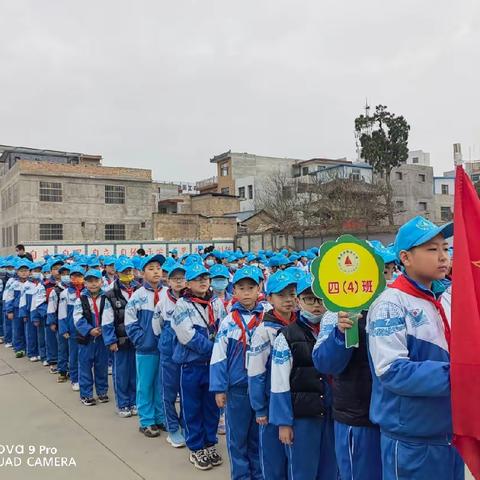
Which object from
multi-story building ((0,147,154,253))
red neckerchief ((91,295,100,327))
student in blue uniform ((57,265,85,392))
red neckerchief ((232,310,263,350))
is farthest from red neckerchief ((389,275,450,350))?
multi-story building ((0,147,154,253))

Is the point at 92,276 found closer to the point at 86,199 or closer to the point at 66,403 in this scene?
the point at 66,403

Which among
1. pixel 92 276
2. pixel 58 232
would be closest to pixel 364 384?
pixel 92 276

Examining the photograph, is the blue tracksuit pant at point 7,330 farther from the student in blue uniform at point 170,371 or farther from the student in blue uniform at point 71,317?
the student in blue uniform at point 170,371

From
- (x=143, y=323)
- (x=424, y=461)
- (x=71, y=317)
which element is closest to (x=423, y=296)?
(x=424, y=461)

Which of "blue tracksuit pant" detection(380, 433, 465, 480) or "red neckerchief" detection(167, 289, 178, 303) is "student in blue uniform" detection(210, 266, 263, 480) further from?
"blue tracksuit pant" detection(380, 433, 465, 480)

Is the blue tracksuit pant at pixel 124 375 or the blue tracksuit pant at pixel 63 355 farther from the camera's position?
the blue tracksuit pant at pixel 63 355

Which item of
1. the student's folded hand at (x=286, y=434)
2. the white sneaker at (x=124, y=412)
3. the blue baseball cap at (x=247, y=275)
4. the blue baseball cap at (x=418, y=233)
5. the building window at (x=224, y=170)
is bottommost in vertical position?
the white sneaker at (x=124, y=412)

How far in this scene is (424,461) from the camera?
2.12 m

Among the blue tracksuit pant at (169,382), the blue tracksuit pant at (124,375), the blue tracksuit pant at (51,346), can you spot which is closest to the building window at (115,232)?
the blue tracksuit pant at (51,346)

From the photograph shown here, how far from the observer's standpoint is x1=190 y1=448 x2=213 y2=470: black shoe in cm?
446

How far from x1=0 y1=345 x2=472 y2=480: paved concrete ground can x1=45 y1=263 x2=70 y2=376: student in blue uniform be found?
606 mm

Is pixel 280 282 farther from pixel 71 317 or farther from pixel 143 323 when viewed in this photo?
pixel 71 317

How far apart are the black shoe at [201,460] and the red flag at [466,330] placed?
3.01 m

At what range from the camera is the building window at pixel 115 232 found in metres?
31.8
